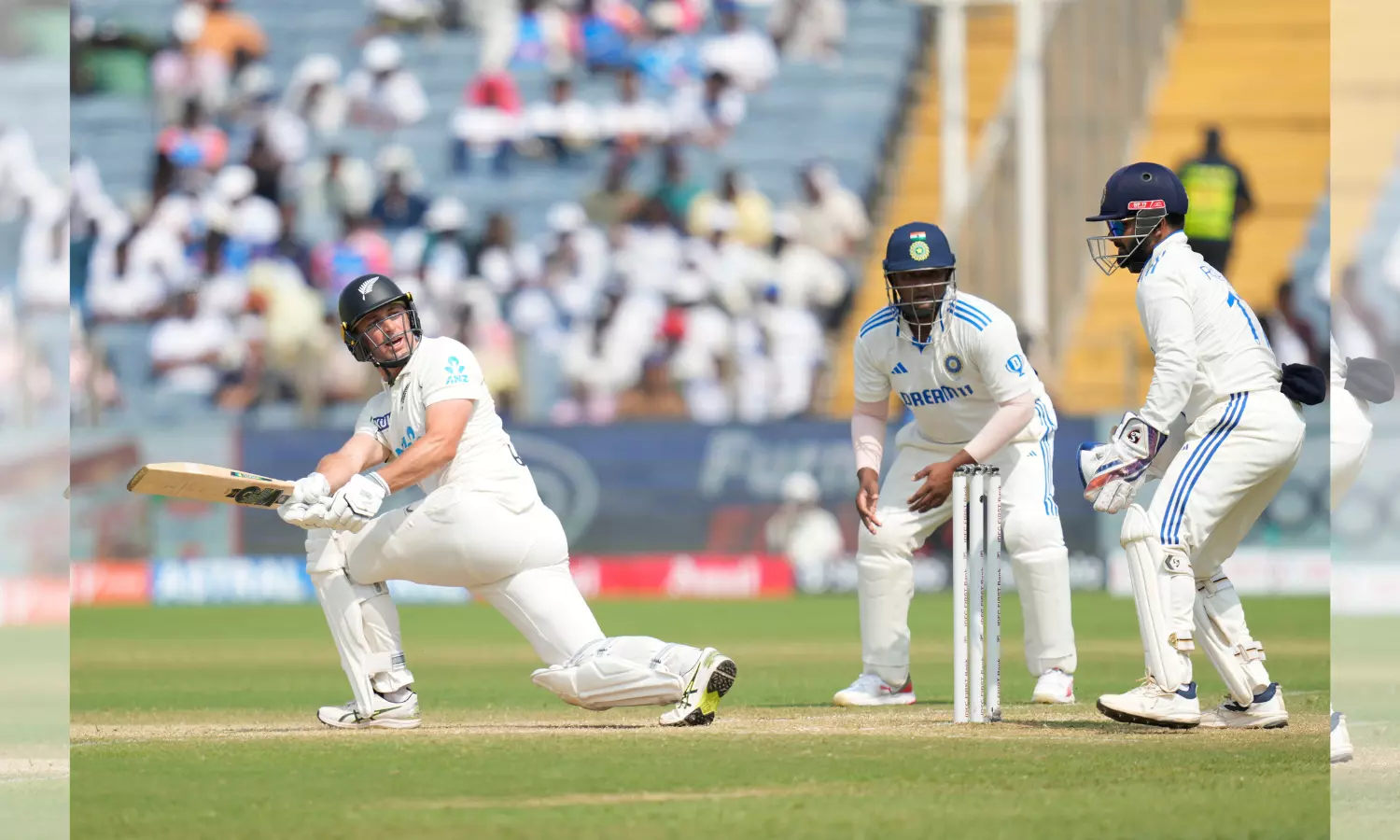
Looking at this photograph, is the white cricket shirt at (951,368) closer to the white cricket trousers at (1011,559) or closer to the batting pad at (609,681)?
the white cricket trousers at (1011,559)

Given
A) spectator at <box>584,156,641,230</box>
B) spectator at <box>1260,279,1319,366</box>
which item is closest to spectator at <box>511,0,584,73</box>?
spectator at <box>584,156,641,230</box>

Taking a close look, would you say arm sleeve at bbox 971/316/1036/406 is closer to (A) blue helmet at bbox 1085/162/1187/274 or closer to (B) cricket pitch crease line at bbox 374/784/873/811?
(A) blue helmet at bbox 1085/162/1187/274

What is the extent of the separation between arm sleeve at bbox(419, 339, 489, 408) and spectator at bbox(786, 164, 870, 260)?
13601mm

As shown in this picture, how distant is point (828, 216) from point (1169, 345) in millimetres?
14329

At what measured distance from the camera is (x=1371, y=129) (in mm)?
14516

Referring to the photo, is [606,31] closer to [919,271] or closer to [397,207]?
[397,207]

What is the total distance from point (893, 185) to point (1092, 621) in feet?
30.9

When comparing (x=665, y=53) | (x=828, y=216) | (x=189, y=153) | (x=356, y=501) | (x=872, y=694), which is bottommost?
(x=872, y=694)

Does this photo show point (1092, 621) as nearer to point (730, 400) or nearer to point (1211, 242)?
point (1211, 242)

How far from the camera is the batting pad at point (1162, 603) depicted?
664 cm

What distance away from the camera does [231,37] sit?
879 inches

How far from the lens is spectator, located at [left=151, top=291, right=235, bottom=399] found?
1886 cm

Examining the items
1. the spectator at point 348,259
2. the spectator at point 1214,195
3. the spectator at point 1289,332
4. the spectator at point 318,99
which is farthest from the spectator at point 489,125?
the spectator at point 1289,332

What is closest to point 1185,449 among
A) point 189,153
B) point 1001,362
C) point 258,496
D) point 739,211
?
point 1001,362
